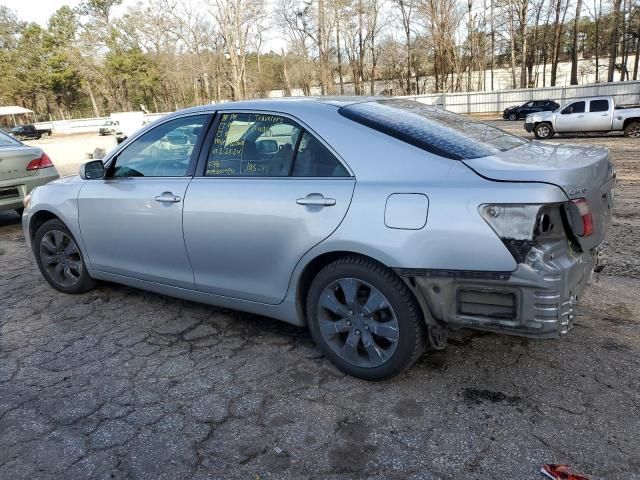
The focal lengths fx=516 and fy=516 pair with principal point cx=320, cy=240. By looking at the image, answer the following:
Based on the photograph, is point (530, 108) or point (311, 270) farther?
point (530, 108)

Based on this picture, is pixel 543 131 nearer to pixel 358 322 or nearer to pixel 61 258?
pixel 61 258

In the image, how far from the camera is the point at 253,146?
332 cm

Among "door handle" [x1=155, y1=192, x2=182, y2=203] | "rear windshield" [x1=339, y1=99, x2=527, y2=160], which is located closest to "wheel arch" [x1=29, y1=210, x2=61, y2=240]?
"door handle" [x1=155, y1=192, x2=182, y2=203]

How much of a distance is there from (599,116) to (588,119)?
356 mm

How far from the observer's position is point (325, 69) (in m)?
49.3

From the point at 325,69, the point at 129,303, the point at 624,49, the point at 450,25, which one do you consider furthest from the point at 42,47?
the point at 129,303

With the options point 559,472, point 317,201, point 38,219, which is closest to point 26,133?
point 38,219

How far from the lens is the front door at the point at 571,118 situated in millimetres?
17953

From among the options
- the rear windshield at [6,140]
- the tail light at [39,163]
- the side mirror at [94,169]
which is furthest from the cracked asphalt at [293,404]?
the rear windshield at [6,140]

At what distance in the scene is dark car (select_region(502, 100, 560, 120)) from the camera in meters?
29.0

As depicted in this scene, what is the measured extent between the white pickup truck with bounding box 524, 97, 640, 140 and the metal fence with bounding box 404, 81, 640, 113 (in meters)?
12.6

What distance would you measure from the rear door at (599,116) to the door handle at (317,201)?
57.9 feet

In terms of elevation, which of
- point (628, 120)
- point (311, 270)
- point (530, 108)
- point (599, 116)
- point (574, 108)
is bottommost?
point (530, 108)

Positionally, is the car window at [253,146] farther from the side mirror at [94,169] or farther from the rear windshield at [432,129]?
the side mirror at [94,169]
